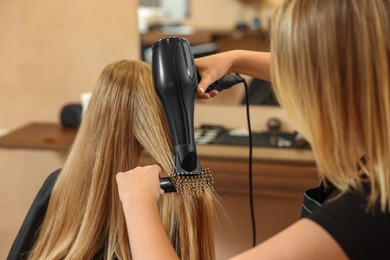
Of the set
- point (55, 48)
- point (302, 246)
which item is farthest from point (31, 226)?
point (55, 48)

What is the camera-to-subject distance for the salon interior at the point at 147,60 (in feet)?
7.39

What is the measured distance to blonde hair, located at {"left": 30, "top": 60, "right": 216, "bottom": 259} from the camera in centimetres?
126

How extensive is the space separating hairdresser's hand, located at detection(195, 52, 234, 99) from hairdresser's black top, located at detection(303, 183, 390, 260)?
1.39 feet

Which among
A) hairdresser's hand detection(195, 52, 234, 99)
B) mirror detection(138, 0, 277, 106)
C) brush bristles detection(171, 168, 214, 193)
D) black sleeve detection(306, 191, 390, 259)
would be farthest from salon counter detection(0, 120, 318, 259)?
black sleeve detection(306, 191, 390, 259)

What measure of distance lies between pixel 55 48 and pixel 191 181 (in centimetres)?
177

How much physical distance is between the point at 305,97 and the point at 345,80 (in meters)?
0.06

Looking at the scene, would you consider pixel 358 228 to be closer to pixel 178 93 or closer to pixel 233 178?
pixel 178 93

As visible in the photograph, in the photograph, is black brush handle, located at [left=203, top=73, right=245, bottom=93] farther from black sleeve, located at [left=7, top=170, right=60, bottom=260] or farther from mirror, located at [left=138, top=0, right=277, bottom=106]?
mirror, located at [left=138, top=0, right=277, bottom=106]

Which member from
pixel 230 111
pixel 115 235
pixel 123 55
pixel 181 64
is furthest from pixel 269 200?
pixel 181 64

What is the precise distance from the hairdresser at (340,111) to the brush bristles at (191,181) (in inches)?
10.2

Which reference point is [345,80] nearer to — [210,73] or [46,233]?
[210,73]

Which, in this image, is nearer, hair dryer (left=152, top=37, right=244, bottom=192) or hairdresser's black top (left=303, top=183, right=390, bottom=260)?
hairdresser's black top (left=303, top=183, right=390, bottom=260)

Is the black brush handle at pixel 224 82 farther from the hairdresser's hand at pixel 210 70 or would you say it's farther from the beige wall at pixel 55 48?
the beige wall at pixel 55 48

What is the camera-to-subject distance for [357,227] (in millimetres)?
840
